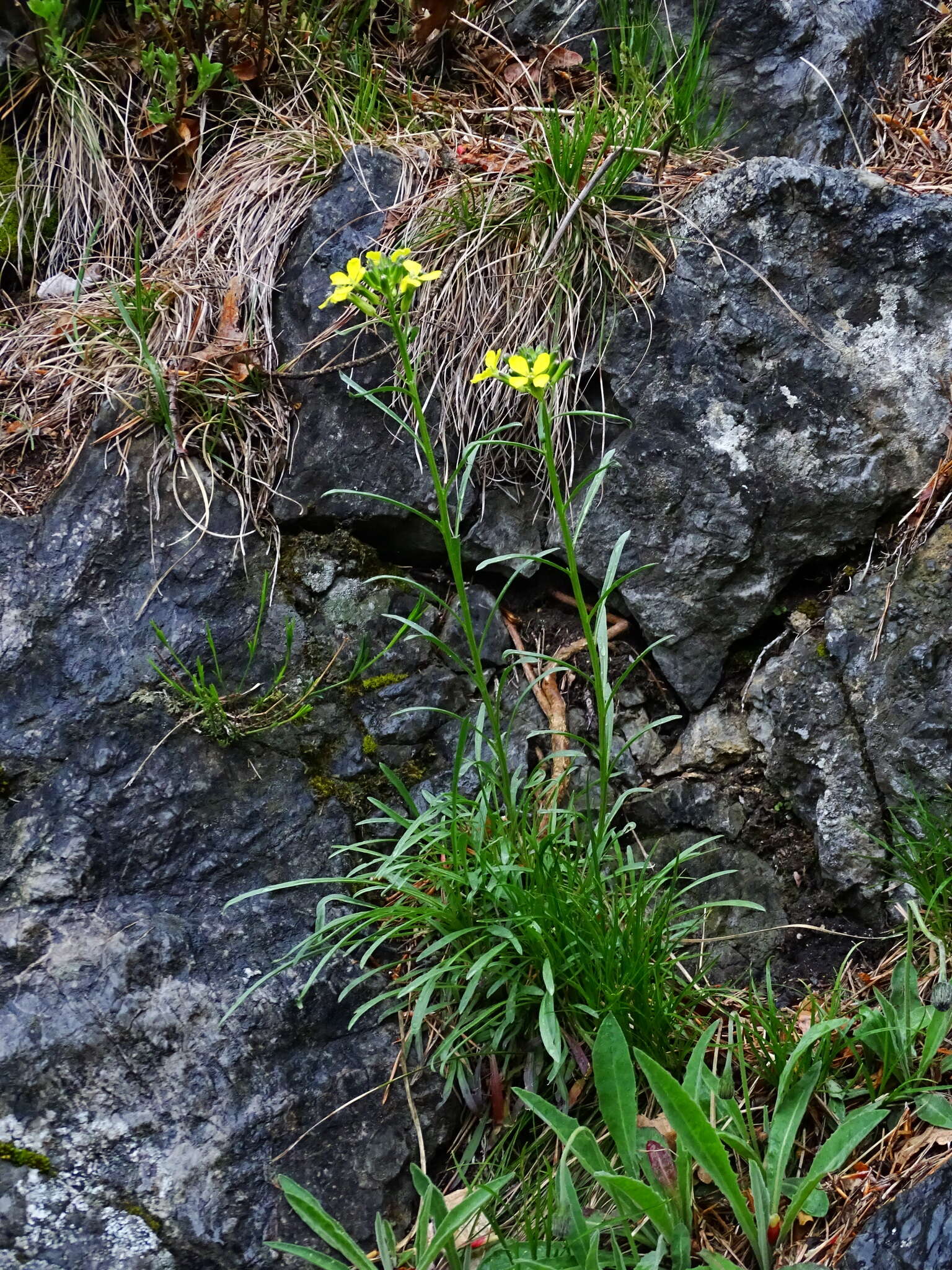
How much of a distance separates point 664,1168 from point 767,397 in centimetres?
176

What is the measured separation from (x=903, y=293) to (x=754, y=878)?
59.1 inches

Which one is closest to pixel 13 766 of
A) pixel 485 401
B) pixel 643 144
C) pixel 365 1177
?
pixel 365 1177

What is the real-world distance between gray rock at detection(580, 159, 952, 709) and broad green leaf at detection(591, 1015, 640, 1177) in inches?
38.1

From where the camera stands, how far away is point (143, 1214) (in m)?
1.85

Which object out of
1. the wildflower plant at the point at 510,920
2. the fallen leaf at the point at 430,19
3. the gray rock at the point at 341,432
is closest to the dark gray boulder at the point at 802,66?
the fallen leaf at the point at 430,19

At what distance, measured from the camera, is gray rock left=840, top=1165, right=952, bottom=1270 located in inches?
57.8

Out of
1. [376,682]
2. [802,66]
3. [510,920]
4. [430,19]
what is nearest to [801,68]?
[802,66]

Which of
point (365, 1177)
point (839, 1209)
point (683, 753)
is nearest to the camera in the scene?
point (839, 1209)

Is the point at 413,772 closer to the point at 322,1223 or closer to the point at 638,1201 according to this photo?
the point at 322,1223

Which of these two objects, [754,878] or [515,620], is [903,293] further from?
[754,878]

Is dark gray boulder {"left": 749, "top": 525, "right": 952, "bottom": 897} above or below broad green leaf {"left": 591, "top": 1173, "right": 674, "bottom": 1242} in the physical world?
above

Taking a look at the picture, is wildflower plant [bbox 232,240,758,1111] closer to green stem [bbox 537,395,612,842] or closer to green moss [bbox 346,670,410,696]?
green stem [bbox 537,395,612,842]

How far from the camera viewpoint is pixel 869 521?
2482 millimetres

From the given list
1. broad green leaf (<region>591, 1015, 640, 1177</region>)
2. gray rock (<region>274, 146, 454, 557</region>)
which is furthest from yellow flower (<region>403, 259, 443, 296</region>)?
broad green leaf (<region>591, 1015, 640, 1177</region>)
